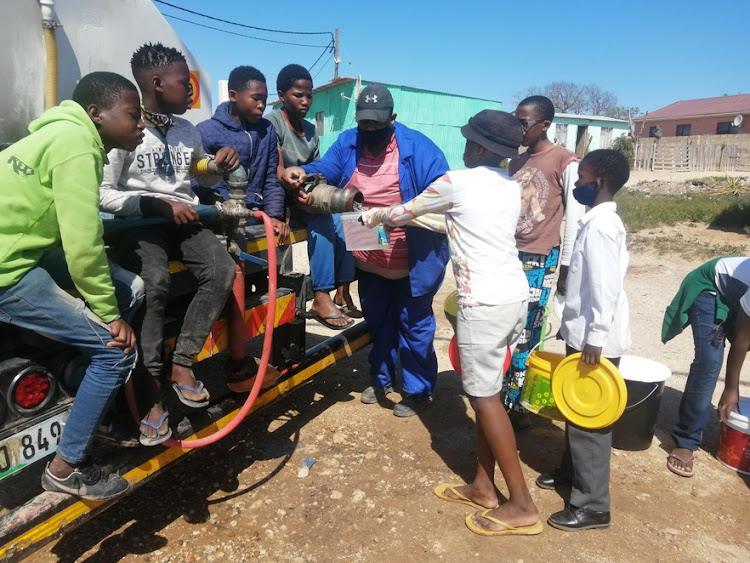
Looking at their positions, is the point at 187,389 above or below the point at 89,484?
above

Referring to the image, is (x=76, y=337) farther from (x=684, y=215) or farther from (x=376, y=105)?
(x=684, y=215)

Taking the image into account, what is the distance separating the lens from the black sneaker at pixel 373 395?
4.20 meters

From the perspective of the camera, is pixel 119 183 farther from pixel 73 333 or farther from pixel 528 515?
→ pixel 528 515

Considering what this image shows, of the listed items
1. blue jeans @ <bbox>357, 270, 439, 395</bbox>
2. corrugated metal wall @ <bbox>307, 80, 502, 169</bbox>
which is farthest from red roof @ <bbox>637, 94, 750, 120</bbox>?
blue jeans @ <bbox>357, 270, 439, 395</bbox>

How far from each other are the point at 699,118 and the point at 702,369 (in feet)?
149

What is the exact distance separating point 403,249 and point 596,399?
5.06ft

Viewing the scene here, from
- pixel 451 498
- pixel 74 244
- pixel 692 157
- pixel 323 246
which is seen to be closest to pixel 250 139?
Result: pixel 323 246

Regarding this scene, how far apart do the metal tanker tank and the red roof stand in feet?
146

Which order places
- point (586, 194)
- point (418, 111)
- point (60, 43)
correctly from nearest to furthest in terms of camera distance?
point (586, 194) < point (60, 43) < point (418, 111)

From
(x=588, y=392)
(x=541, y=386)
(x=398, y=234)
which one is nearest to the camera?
(x=588, y=392)

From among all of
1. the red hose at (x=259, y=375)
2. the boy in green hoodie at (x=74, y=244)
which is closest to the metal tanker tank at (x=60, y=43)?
the boy in green hoodie at (x=74, y=244)

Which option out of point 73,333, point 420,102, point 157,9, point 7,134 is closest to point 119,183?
point 73,333

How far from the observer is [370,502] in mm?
3020

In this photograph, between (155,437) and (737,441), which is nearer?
(155,437)
